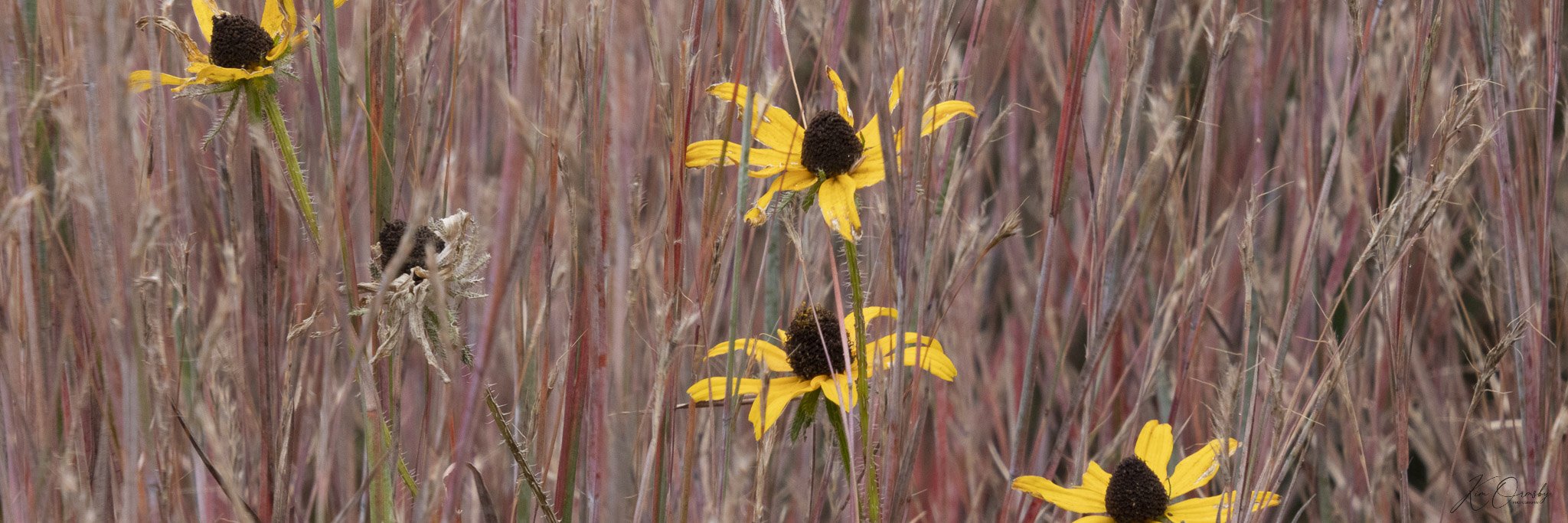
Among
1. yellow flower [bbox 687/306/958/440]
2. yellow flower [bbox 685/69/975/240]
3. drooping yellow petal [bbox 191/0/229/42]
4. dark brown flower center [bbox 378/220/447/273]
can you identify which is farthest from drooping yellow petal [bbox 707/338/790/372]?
drooping yellow petal [bbox 191/0/229/42]

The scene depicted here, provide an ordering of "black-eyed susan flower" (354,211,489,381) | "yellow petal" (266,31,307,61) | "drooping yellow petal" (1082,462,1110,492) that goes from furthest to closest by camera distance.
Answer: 1. "drooping yellow petal" (1082,462,1110,492)
2. "yellow petal" (266,31,307,61)
3. "black-eyed susan flower" (354,211,489,381)

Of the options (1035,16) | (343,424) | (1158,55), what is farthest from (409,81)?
(1158,55)

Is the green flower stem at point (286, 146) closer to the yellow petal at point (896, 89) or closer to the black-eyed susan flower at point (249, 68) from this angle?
the black-eyed susan flower at point (249, 68)

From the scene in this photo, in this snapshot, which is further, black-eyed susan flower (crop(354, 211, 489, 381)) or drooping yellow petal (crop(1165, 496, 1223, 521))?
drooping yellow petal (crop(1165, 496, 1223, 521))

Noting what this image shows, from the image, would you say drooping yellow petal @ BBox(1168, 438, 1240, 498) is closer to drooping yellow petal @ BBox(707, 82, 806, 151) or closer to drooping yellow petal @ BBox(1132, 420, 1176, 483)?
drooping yellow petal @ BBox(1132, 420, 1176, 483)

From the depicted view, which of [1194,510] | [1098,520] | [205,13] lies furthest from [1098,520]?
[205,13]

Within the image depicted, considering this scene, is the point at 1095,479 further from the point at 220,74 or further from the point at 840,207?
the point at 220,74

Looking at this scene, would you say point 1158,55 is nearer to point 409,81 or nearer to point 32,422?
point 409,81

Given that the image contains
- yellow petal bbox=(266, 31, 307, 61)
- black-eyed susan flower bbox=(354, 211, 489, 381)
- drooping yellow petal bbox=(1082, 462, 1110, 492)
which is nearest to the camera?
black-eyed susan flower bbox=(354, 211, 489, 381)
